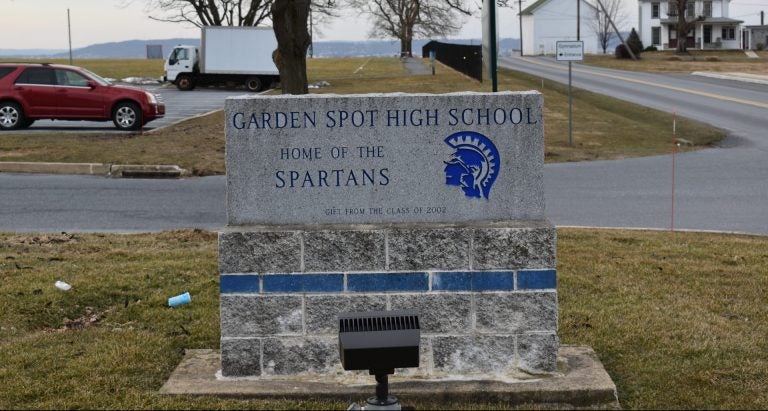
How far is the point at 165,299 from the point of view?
7.86 metres

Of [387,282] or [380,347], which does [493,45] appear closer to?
[387,282]

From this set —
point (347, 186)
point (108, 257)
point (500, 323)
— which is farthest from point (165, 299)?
point (500, 323)

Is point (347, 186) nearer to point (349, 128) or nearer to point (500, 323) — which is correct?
point (349, 128)

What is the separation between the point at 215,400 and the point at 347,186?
143 cm

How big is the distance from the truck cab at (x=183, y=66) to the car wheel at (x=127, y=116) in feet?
61.5

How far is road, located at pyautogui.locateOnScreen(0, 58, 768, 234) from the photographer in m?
12.9

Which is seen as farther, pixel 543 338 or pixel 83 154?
pixel 83 154

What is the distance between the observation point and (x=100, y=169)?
1830 cm

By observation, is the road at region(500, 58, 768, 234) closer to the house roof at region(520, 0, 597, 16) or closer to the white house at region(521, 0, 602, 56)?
the white house at region(521, 0, 602, 56)

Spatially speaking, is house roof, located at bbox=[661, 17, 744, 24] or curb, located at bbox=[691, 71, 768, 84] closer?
curb, located at bbox=[691, 71, 768, 84]

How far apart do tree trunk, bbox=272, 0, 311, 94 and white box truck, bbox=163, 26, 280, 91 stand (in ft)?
62.9

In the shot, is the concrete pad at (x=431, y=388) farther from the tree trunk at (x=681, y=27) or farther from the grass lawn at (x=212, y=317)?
the tree trunk at (x=681, y=27)

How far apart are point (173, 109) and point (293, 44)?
37.2 feet

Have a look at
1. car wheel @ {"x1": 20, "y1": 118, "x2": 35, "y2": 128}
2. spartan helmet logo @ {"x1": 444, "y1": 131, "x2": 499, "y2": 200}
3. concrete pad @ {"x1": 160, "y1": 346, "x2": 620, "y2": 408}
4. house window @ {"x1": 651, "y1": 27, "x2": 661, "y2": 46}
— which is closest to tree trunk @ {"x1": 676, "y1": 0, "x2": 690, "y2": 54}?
house window @ {"x1": 651, "y1": 27, "x2": 661, "y2": 46}
